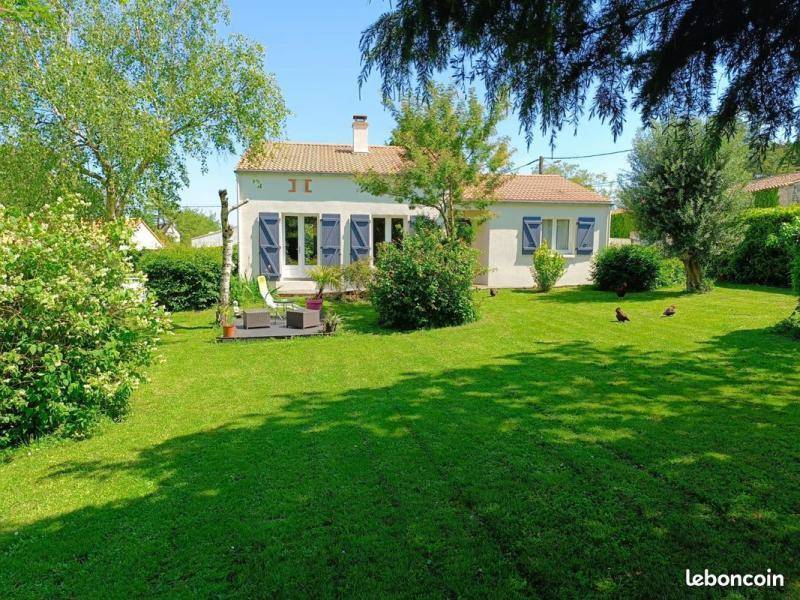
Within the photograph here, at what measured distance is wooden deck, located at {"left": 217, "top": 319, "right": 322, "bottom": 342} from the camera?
10.5m

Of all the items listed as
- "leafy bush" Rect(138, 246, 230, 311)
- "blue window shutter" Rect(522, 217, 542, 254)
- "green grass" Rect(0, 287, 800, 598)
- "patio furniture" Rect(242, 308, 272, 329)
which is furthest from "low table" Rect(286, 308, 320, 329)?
"blue window shutter" Rect(522, 217, 542, 254)

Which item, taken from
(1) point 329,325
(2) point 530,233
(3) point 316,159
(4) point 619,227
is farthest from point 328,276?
(4) point 619,227

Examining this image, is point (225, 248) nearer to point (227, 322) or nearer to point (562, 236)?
point (227, 322)

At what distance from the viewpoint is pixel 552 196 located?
19.5 metres

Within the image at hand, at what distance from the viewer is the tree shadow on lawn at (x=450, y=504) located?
284 centimetres

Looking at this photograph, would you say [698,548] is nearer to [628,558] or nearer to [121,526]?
[628,558]

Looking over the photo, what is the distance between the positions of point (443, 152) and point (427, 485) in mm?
12322

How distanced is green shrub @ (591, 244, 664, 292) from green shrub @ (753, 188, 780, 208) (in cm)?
1286

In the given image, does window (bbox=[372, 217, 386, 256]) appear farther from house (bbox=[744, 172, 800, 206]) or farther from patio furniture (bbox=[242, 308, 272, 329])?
house (bbox=[744, 172, 800, 206])

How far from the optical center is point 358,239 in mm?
17766

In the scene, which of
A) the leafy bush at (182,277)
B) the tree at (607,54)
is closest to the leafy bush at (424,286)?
the leafy bush at (182,277)

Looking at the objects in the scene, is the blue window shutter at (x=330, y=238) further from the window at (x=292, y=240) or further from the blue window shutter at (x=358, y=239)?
the window at (x=292, y=240)

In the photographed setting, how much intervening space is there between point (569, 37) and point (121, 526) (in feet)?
14.0

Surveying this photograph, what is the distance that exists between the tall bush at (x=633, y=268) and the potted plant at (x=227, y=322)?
1198 centimetres
